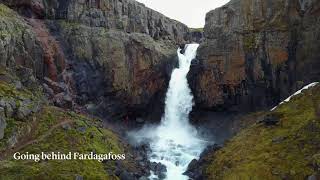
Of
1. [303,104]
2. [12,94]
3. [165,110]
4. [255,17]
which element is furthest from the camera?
[165,110]

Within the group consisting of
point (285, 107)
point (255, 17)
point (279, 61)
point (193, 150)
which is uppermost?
point (255, 17)

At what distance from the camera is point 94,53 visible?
7956 centimetres

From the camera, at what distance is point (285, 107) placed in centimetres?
6488

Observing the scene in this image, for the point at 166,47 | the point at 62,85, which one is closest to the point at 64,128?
the point at 62,85

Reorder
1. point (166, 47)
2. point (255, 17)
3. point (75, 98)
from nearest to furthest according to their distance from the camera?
1. point (75, 98)
2. point (255, 17)
3. point (166, 47)

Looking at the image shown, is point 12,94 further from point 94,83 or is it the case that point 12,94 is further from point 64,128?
point 94,83

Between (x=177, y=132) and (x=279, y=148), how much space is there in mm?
28139

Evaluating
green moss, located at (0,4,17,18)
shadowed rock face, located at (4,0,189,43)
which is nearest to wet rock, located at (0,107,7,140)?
green moss, located at (0,4,17,18)

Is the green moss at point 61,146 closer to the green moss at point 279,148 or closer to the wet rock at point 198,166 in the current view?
the wet rock at point 198,166

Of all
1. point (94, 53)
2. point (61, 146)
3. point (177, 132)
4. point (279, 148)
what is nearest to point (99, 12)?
point (94, 53)

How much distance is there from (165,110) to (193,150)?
656 inches

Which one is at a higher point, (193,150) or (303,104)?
(303,104)

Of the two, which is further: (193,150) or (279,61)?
(279,61)

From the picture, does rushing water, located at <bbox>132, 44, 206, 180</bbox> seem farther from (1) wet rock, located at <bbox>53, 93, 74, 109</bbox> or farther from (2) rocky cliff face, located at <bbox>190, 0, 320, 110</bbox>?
(1) wet rock, located at <bbox>53, 93, 74, 109</bbox>
